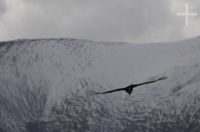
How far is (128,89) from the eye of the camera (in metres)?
97.0

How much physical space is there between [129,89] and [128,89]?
0.60 feet

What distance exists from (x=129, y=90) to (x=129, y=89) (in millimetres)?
285

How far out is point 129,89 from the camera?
319ft

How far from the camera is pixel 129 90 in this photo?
319 ft

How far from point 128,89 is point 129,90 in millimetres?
425
